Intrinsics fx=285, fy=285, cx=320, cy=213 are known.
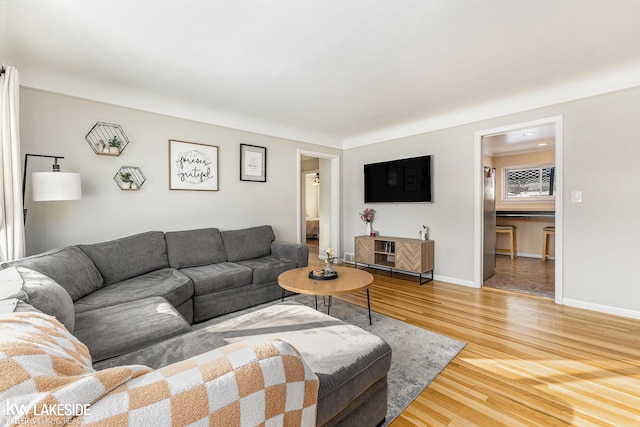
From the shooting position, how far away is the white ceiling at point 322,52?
1843 millimetres

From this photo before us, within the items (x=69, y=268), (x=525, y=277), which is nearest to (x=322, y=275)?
(x=69, y=268)

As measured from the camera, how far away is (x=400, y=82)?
2.93 metres

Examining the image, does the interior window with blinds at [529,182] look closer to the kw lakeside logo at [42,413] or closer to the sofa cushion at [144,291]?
the sofa cushion at [144,291]

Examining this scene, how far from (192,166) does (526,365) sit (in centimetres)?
384

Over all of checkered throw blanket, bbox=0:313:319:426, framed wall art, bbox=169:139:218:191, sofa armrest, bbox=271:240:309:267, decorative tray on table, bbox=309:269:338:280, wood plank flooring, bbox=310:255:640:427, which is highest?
framed wall art, bbox=169:139:218:191

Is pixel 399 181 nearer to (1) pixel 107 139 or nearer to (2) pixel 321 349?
(2) pixel 321 349

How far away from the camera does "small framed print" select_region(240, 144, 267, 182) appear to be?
4.07 metres

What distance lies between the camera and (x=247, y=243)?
3.70m

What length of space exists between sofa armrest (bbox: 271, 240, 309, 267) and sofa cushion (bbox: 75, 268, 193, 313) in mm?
1253

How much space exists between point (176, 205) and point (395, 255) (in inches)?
122

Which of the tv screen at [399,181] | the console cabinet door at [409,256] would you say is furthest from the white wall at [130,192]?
the console cabinet door at [409,256]

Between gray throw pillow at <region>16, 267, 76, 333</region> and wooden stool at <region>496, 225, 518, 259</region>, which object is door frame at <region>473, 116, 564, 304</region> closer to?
wooden stool at <region>496, 225, 518, 259</region>

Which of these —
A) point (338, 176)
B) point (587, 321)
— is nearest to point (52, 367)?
point (587, 321)

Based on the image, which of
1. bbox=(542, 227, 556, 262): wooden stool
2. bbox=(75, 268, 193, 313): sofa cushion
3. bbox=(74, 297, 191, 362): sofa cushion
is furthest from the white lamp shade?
bbox=(542, 227, 556, 262): wooden stool
